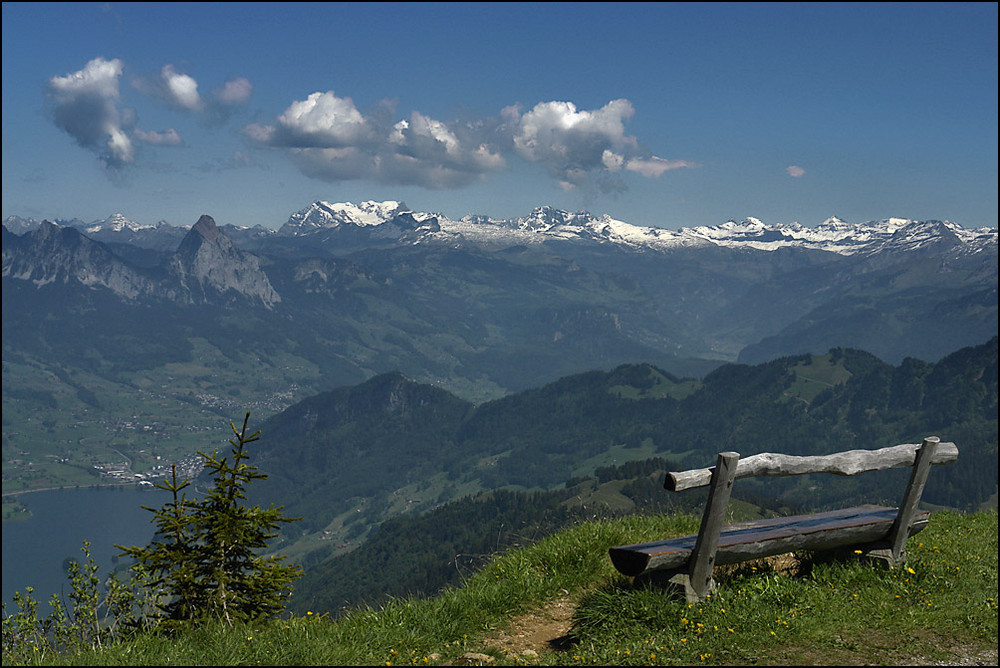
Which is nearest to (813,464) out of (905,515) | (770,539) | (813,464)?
(813,464)

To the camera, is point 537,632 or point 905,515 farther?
point 905,515

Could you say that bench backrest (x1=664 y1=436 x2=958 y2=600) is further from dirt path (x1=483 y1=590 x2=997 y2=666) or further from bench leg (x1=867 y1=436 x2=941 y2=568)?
dirt path (x1=483 y1=590 x2=997 y2=666)

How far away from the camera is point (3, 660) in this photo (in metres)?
7.90

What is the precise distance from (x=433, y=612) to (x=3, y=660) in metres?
5.18

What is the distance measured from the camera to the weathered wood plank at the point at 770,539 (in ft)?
30.6

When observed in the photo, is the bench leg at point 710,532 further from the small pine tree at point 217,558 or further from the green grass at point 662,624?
the small pine tree at point 217,558

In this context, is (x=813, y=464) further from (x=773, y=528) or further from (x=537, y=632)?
(x=537, y=632)

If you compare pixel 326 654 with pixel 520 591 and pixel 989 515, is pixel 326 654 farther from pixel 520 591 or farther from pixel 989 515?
pixel 989 515

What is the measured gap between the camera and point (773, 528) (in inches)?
420

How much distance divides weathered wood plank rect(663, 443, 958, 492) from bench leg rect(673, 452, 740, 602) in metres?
0.18

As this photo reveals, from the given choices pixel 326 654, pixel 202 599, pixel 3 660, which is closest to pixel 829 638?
pixel 326 654

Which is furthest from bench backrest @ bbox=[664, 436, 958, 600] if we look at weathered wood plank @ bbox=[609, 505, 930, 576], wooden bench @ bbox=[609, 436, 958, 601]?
weathered wood plank @ bbox=[609, 505, 930, 576]

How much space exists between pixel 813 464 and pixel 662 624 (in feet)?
11.3

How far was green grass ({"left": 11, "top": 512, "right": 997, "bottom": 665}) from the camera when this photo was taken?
8234mm
